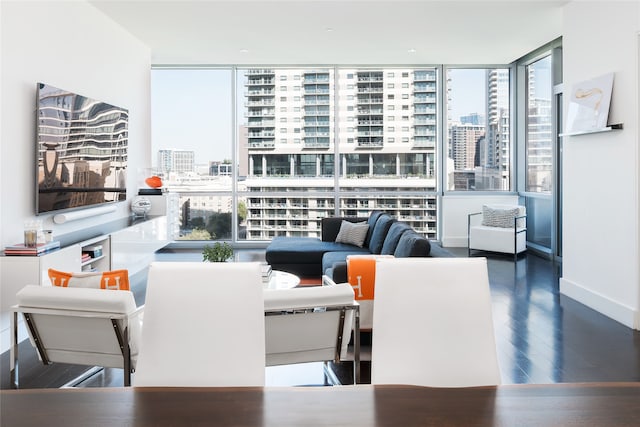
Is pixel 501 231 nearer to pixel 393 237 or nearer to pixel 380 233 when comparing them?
pixel 380 233

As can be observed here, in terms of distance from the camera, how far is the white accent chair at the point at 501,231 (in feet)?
24.1

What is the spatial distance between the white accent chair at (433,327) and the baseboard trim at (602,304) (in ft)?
10.2

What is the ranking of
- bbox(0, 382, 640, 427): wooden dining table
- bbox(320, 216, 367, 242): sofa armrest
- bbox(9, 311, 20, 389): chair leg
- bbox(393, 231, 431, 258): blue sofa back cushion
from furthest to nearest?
bbox(320, 216, 367, 242): sofa armrest < bbox(393, 231, 431, 258): blue sofa back cushion < bbox(9, 311, 20, 389): chair leg < bbox(0, 382, 640, 427): wooden dining table

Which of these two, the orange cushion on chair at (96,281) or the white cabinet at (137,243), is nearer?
the orange cushion on chair at (96,281)

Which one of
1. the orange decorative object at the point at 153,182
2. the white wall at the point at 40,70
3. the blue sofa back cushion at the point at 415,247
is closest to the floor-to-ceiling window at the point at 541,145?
the blue sofa back cushion at the point at 415,247

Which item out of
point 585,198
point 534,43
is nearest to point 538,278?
point 585,198

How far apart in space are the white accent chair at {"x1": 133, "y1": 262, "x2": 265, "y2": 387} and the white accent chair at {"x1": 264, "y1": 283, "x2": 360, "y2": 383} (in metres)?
0.74

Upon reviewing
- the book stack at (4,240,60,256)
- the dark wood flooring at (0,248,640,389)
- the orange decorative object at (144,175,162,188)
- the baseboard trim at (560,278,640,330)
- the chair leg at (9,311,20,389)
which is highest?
the orange decorative object at (144,175,162,188)

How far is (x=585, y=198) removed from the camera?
4887mm

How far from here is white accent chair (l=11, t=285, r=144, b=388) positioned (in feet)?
7.80

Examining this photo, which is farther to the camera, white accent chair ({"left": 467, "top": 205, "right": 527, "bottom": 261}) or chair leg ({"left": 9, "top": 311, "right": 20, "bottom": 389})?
white accent chair ({"left": 467, "top": 205, "right": 527, "bottom": 261})

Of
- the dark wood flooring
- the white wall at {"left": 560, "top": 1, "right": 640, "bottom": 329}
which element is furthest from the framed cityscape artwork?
the dark wood flooring

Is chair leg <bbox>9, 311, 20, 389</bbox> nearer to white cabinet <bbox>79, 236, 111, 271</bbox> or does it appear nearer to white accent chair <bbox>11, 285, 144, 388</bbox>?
white accent chair <bbox>11, 285, 144, 388</bbox>

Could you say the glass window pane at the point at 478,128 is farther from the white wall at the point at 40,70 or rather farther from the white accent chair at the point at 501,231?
the white wall at the point at 40,70
